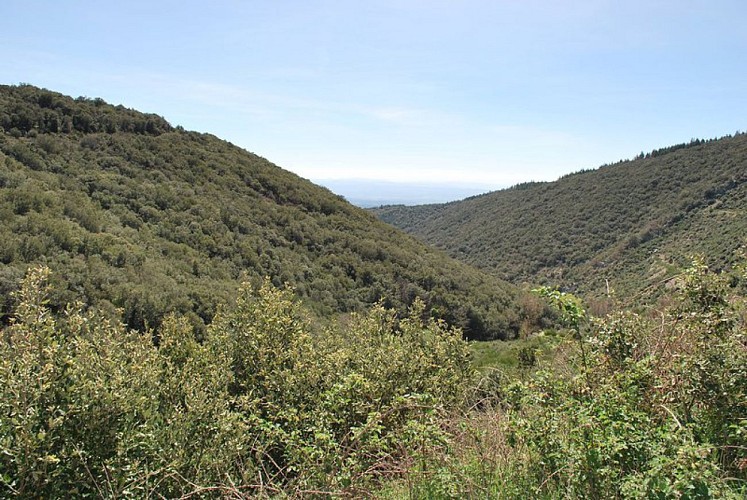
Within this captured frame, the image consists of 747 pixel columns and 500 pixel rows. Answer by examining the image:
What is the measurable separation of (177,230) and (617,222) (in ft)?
216

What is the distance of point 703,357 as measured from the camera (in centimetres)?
325

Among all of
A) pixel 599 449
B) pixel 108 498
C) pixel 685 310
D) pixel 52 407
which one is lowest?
pixel 108 498

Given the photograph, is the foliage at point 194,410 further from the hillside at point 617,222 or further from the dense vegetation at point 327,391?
the hillside at point 617,222

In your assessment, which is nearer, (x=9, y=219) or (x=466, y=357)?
(x=466, y=357)

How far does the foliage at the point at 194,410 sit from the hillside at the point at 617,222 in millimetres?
38328

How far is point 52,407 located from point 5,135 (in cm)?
3415

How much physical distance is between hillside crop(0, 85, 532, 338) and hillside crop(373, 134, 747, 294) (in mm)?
22397

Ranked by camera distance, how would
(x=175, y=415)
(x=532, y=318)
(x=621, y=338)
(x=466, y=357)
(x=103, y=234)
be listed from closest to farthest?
(x=621, y=338) → (x=175, y=415) → (x=466, y=357) → (x=103, y=234) → (x=532, y=318)

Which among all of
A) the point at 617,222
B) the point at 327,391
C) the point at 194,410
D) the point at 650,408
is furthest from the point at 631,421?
the point at 617,222

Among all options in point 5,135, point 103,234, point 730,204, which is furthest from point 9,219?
point 730,204

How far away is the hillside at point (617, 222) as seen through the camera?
4981 centimetres

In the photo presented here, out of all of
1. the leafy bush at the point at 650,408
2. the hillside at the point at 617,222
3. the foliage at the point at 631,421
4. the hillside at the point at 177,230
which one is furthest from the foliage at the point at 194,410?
the hillside at the point at 617,222

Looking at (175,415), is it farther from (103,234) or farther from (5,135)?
(5,135)

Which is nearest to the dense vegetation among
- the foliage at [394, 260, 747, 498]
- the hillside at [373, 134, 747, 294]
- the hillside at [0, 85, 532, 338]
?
the foliage at [394, 260, 747, 498]
